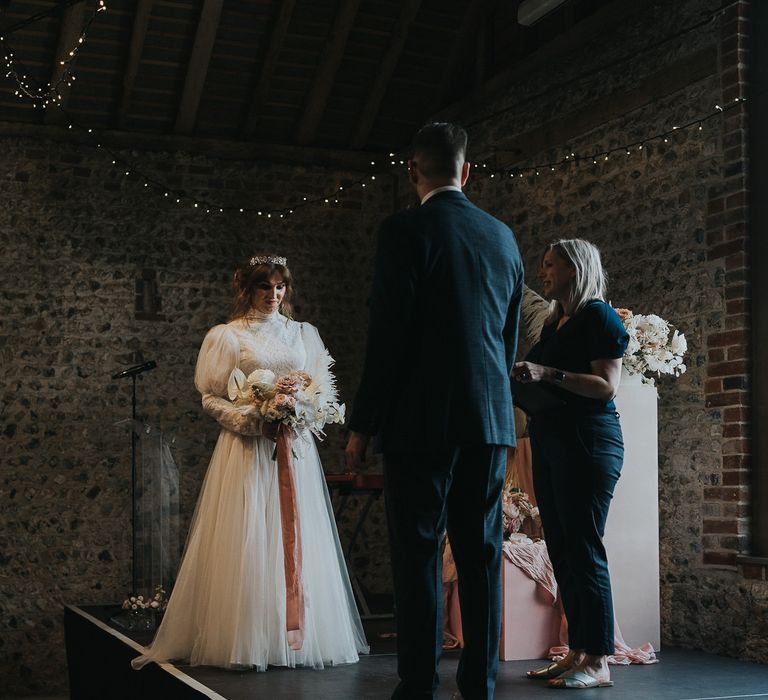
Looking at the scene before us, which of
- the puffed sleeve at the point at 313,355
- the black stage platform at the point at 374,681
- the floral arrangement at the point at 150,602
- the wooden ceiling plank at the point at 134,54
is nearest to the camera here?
the black stage platform at the point at 374,681

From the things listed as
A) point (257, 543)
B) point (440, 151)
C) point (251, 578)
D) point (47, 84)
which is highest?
point (47, 84)

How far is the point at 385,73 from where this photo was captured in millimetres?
8383

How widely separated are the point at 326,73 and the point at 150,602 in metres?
4.08

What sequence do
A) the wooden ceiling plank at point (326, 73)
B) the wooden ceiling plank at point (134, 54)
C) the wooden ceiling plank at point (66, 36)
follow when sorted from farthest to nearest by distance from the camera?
the wooden ceiling plank at point (326, 73), the wooden ceiling plank at point (134, 54), the wooden ceiling plank at point (66, 36)

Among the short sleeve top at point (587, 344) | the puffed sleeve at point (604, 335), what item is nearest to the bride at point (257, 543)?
the short sleeve top at point (587, 344)

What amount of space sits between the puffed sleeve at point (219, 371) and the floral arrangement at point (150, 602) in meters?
1.87

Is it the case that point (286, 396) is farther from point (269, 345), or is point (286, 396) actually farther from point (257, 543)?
point (257, 543)

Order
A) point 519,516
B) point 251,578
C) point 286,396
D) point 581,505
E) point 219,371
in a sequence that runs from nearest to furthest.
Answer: point 581,505 → point 251,578 → point 286,396 → point 219,371 → point 519,516

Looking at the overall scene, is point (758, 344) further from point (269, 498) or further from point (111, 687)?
point (111, 687)

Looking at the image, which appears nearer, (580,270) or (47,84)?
(580,270)

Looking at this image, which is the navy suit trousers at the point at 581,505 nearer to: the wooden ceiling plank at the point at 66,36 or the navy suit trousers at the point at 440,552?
the navy suit trousers at the point at 440,552

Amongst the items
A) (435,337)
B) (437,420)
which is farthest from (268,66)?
(437,420)

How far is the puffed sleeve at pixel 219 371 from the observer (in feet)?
16.0

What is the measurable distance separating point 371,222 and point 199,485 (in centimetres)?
251
